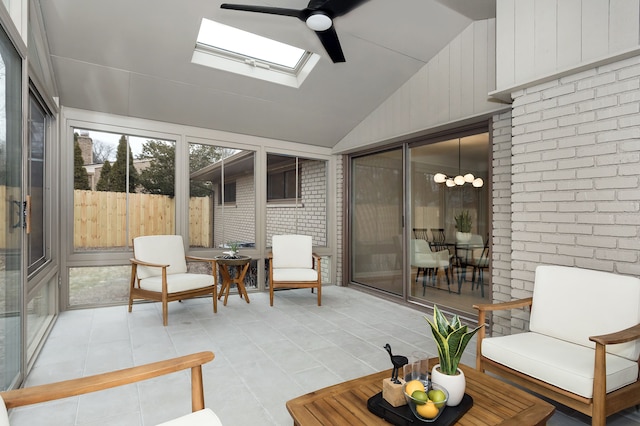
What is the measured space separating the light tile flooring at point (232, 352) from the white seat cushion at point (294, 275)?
1.22ft

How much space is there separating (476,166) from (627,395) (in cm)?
255

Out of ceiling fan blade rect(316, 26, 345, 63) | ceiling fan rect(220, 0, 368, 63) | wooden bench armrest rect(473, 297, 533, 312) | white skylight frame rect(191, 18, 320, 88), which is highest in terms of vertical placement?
white skylight frame rect(191, 18, 320, 88)

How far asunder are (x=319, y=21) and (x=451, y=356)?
2528 millimetres

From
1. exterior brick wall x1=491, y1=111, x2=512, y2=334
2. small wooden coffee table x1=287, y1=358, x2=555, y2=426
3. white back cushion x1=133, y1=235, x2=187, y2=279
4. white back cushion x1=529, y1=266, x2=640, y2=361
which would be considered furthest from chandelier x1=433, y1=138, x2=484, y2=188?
white back cushion x1=133, y1=235, x2=187, y2=279


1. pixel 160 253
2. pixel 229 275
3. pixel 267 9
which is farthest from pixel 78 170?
pixel 267 9

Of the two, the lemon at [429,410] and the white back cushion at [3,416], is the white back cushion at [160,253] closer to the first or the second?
the white back cushion at [3,416]

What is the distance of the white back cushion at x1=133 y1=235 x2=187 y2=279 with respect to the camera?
4098 mm

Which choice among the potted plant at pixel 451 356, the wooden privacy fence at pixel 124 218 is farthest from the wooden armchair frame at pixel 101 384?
the wooden privacy fence at pixel 124 218

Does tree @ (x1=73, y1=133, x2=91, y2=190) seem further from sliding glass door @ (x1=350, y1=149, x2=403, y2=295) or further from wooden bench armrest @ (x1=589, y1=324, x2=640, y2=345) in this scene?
wooden bench armrest @ (x1=589, y1=324, x2=640, y2=345)

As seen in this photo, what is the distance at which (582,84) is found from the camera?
2.56m

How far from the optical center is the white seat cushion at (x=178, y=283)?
378cm

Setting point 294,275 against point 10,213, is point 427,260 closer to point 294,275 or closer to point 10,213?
point 294,275

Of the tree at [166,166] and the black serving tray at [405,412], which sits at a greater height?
the tree at [166,166]

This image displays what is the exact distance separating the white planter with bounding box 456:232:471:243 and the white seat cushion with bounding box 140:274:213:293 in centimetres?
295
